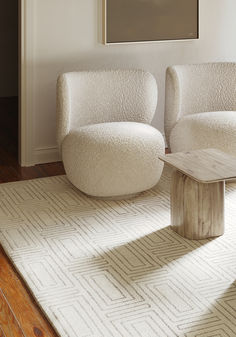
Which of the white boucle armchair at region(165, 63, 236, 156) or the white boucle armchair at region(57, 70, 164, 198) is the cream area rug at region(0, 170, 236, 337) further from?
the white boucle armchair at region(165, 63, 236, 156)

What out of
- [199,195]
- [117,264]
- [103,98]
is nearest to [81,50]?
[103,98]

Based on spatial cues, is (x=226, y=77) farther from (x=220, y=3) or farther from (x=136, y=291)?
(x=136, y=291)

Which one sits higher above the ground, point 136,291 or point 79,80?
point 79,80

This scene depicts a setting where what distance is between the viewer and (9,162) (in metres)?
4.86

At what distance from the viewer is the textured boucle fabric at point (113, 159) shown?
13.0 feet

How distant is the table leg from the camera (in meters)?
3.46

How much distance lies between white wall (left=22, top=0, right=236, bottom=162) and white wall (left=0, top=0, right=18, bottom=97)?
7.20 ft

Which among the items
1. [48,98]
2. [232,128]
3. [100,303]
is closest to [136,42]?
[48,98]

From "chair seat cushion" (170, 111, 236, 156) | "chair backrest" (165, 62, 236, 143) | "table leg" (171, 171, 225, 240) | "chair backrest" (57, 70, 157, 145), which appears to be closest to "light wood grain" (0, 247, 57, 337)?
"table leg" (171, 171, 225, 240)

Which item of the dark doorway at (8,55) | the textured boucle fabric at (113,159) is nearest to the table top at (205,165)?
the textured boucle fabric at (113,159)

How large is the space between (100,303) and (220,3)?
305cm

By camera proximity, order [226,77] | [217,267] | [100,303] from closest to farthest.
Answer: [100,303] → [217,267] → [226,77]

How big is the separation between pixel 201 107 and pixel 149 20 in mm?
742

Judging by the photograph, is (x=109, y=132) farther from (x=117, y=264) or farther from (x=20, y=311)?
(x=20, y=311)
